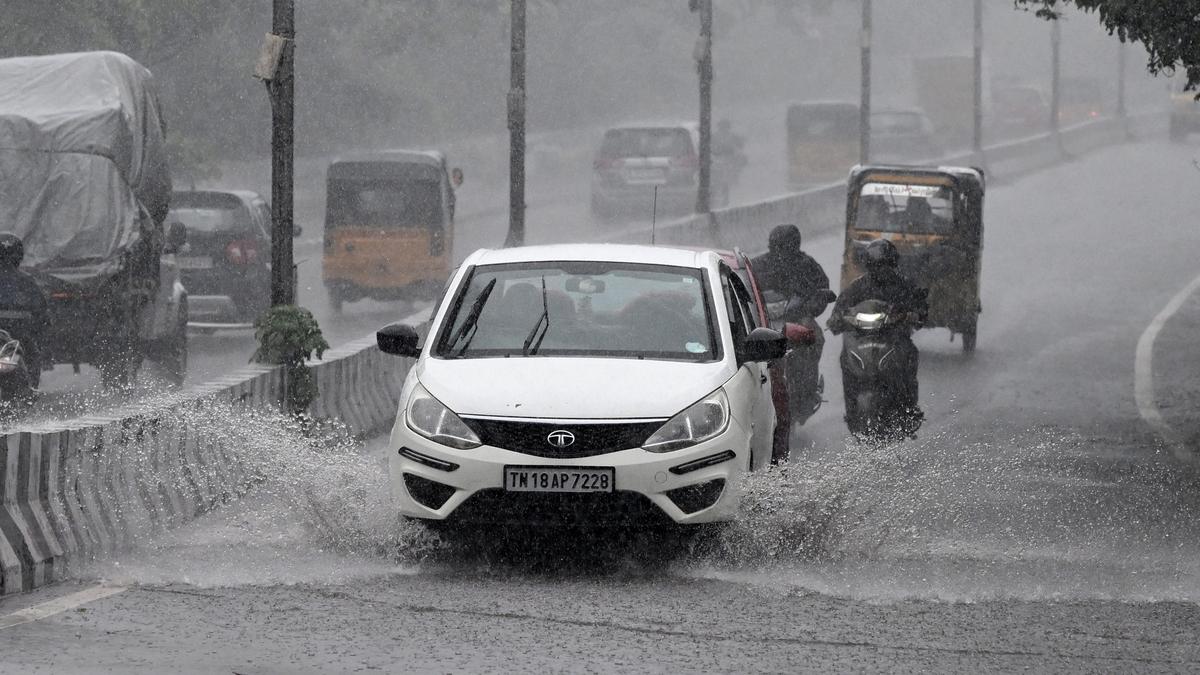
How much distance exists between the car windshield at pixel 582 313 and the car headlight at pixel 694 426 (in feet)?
1.69

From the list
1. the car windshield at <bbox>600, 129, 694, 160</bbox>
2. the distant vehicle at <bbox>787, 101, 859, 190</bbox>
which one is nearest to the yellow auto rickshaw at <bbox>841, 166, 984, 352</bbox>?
the car windshield at <bbox>600, 129, 694, 160</bbox>

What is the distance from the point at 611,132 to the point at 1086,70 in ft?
263

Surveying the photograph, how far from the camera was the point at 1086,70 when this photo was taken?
116 meters

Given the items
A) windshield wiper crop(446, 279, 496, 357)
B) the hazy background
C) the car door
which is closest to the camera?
the car door

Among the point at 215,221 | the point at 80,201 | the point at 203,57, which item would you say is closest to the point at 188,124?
the point at 203,57

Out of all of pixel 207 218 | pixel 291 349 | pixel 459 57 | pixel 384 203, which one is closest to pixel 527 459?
pixel 291 349

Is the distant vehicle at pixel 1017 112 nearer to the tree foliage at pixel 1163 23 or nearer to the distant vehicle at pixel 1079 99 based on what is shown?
the distant vehicle at pixel 1079 99

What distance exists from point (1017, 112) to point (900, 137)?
19.7 metres

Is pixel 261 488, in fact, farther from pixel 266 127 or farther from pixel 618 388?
pixel 266 127

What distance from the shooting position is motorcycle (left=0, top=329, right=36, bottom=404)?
14102 millimetres

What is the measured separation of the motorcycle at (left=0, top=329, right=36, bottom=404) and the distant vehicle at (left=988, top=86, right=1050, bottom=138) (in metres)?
63.0

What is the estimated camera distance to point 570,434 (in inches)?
335

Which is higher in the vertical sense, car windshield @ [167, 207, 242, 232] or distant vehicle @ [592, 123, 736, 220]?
distant vehicle @ [592, 123, 736, 220]

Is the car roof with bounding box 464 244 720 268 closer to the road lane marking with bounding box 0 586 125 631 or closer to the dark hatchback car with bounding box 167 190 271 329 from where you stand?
the road lane marking with bounding box 0 586 125 631
